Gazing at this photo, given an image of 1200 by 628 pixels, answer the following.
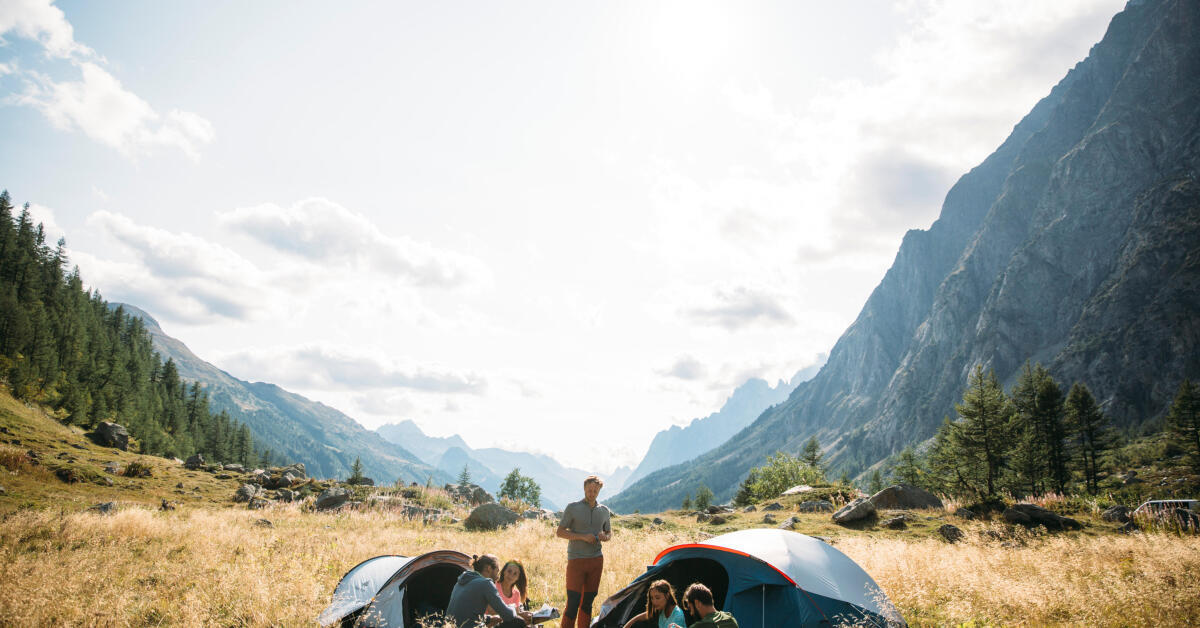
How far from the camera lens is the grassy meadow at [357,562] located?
8898 millimetres

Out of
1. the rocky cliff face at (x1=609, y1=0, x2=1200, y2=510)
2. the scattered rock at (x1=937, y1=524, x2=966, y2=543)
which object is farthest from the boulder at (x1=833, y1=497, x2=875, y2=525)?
the rocky cliff face at (x1=609, y1=0, x2=1200, y2=510)

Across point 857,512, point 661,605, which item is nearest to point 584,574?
point 661,605

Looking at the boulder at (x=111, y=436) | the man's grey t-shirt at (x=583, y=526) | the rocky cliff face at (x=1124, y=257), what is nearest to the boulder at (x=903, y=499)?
the man's grey t-shirt at (x=583, y=526)

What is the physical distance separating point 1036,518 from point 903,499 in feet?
20.9

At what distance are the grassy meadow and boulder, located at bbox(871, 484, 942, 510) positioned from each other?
90.2 inches

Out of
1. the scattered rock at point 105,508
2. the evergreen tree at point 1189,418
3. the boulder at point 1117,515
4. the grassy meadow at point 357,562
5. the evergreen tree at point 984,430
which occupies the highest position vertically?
the evergreen tree at point 1189,418

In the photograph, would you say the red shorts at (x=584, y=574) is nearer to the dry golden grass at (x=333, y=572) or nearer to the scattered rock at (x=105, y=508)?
the dry golden grass at (x=333, y=572)

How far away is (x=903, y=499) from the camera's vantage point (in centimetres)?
2450

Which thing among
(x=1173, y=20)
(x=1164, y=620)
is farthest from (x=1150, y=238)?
(x=1164, y=620)

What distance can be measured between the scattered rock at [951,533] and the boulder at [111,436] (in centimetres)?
5037

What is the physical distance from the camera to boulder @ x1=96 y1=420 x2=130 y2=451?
36.3 meters

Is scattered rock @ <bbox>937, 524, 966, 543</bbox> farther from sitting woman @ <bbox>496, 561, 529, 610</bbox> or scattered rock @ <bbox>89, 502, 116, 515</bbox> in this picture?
scattered rock @ <bbox>89, 502, 116, 515</bbox>

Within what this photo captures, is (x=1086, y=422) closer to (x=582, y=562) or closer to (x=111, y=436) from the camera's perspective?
(x=582, y=562)

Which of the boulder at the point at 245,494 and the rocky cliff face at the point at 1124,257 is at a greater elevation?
the rocky cliff face at the point at 1124,257
